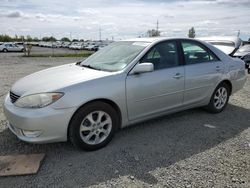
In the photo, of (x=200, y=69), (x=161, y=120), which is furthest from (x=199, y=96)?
(x=161, y=120)

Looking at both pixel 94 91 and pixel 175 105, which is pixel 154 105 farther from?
pixel 94 91

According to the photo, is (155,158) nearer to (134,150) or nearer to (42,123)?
(134,150)

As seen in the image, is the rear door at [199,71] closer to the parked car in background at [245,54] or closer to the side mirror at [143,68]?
the side mirror at [143,68]

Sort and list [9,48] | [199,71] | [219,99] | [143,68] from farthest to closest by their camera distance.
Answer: [9,48] → [219,99] → [199,71] → [143,68]

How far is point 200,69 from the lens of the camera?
15.1ft

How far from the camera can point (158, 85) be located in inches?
157

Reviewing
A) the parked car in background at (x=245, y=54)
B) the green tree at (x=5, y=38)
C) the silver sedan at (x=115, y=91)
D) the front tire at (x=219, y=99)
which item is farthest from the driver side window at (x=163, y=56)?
the green tree at (x=5, y=38)

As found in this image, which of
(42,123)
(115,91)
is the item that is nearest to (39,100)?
(42,123)

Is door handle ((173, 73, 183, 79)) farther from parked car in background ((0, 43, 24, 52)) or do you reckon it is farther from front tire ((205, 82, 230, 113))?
parked car in background ((0, 43, 24, 52))

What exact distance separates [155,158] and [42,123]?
4.95ft

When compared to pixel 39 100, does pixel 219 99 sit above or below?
below

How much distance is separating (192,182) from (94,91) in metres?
1.62

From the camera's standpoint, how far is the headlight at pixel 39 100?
318 centimetres

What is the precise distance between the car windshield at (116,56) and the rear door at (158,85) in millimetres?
207
